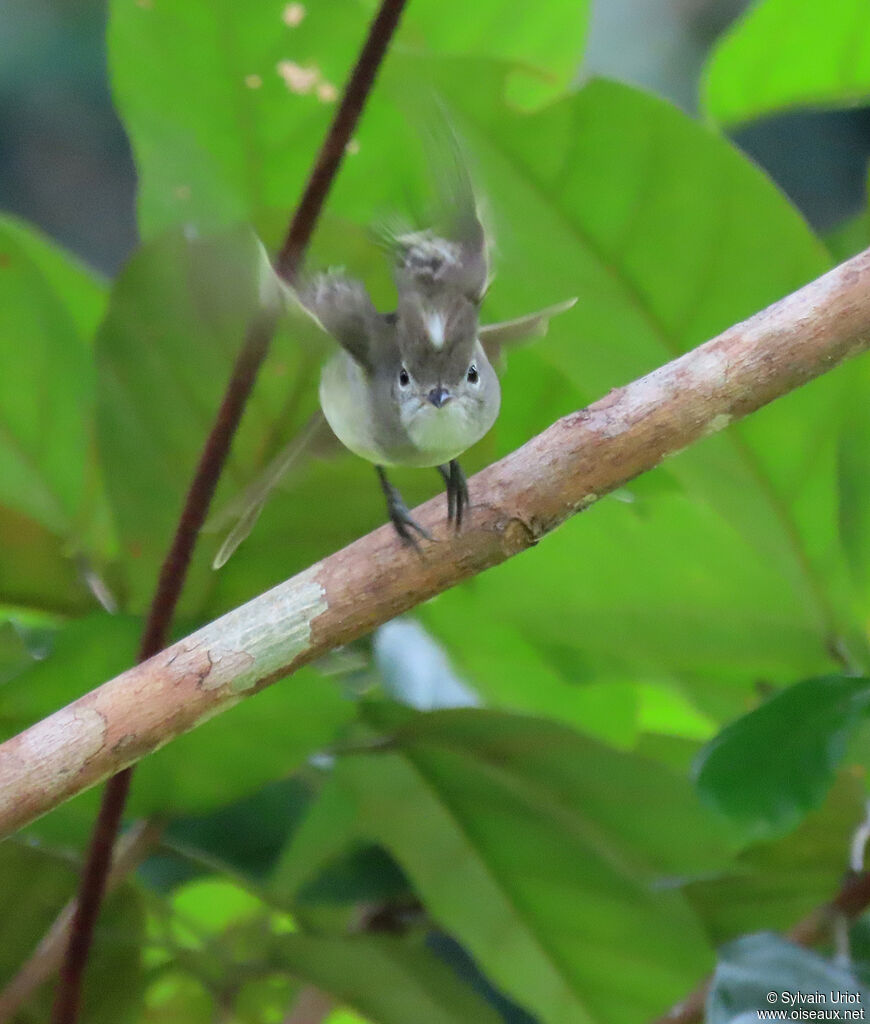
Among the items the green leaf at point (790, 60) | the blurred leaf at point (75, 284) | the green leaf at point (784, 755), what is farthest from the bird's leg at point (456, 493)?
the green leaf at point (790, 60)

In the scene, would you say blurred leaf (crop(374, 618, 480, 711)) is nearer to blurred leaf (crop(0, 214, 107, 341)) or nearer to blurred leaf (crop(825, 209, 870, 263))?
blurred leaf (crop(0, 214, 107, 341))

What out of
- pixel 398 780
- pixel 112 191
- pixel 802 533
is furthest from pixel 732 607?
pixel 112 191

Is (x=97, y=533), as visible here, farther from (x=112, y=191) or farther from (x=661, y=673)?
(x=112, y=191)

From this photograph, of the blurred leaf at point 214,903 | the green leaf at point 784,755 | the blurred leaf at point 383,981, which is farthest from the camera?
the blurred leaf at point 214,903

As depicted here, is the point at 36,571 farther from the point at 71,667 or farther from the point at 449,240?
the point at 449,240

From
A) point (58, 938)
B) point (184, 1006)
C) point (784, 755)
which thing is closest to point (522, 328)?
point (784, 755)

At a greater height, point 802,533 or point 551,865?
point 802,533

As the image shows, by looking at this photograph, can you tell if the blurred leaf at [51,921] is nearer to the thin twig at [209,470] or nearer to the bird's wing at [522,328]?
the thin twig at [209,470]
